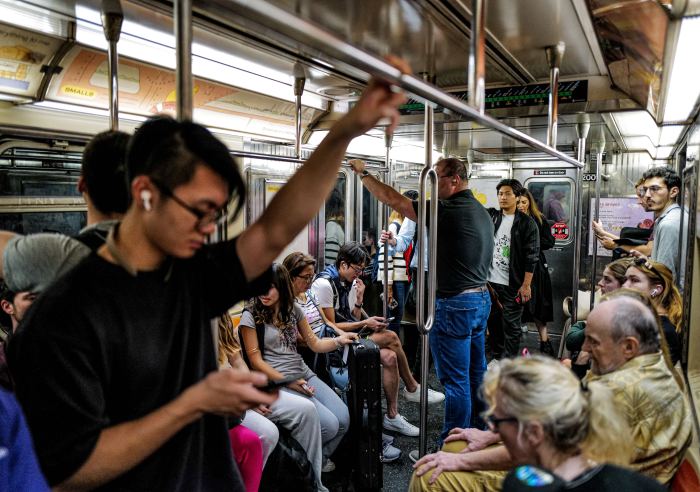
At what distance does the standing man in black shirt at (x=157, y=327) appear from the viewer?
90 cm

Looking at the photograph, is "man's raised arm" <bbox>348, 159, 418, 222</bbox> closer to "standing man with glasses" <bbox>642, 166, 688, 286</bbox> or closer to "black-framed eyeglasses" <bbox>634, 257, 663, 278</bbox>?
"black-framed eyeglasses" <bbox>634, 257, 663, 278</bbox>

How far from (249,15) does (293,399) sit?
102 inches

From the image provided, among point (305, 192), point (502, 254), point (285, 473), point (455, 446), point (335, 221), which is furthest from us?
point (335, 221)

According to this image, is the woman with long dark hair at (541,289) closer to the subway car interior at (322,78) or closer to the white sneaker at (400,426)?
the subway car interior at (322,78)

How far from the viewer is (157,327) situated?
1.03 metres

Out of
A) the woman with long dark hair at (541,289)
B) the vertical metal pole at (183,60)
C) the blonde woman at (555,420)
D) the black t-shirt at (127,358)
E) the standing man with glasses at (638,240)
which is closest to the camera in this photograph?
the black t-shirt at (127,358)

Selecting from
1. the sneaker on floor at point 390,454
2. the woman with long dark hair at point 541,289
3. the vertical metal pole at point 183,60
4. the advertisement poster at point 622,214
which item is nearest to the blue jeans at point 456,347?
the sneaker on floor at point 390,454

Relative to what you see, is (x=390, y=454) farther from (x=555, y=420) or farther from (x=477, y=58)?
(x=477, y=58)

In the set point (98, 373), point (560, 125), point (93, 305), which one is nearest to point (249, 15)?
point (93, 305)

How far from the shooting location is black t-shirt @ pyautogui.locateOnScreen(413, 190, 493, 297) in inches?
137

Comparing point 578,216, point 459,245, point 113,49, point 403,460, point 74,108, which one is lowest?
point 403,460

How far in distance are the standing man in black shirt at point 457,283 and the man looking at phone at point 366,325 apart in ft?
2.35

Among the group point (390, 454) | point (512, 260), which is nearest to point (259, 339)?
point (390, 454)

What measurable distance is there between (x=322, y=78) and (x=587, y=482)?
3.69 meters
